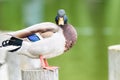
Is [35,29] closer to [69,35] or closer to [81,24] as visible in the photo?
[69,35]

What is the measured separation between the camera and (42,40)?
130 centimetres

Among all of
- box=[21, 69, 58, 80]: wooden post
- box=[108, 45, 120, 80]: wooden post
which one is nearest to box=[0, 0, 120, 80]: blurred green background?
box=[108, 45, 120, 80]: wooden post

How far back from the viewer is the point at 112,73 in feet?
4.61

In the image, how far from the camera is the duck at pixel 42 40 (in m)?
1.29

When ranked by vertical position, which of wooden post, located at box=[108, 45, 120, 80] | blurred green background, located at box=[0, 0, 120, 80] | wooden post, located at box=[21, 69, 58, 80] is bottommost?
wooden post, located at box=[21, 69, 58, 80]

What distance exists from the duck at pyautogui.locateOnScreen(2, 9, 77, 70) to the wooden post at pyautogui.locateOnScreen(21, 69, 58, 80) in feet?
0.06

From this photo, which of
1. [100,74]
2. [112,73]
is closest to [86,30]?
[100,74]

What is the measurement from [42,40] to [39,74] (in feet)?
0.36

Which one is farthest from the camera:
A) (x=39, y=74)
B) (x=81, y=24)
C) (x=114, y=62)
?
(x=81, y=24)

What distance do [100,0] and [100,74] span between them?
1.56 ft

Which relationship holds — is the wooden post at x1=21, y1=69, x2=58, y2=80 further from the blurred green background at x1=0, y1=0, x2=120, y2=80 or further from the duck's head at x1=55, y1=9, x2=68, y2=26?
the blurred green background at x1=0, y1=0, x2=120, y2=80

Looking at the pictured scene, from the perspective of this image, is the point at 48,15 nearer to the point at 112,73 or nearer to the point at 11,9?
the point at 11,9

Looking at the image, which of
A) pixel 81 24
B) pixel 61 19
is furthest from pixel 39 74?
pixel 81 24

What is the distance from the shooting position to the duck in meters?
1.29
